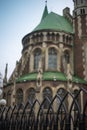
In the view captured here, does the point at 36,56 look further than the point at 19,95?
Yes

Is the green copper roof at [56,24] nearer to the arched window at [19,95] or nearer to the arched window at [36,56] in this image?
the arched window at [36,56]

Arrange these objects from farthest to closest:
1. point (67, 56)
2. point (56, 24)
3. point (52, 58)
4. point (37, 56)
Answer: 1. point (56, 24)
2. point (67, 56)
3. point (37, 56)
4. point (52, 58)

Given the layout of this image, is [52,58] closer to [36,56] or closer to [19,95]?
[36,56]

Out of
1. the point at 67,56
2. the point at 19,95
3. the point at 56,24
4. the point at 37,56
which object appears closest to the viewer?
the point at 19,95

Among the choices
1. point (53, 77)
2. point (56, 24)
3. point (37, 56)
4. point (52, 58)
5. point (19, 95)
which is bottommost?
point (19, 95)

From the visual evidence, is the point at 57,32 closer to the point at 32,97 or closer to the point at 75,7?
the point at 75,7

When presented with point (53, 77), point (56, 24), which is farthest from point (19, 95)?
point (56, 24)

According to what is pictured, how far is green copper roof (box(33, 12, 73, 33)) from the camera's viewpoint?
4214cm

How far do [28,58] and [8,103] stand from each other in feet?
29.6

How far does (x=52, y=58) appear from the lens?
4056 cm

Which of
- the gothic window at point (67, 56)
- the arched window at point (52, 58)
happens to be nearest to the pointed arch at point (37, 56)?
the arched window at point (52, 58)

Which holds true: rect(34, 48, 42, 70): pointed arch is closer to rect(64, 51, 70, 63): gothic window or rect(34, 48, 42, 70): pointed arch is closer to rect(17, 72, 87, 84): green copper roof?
rect(17, 72, 87, 84): green copper roof

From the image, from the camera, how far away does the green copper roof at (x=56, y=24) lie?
138ft

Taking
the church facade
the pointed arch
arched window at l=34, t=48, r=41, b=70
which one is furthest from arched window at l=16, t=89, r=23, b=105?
arched window at l=34, t=48, r=41, b=70
